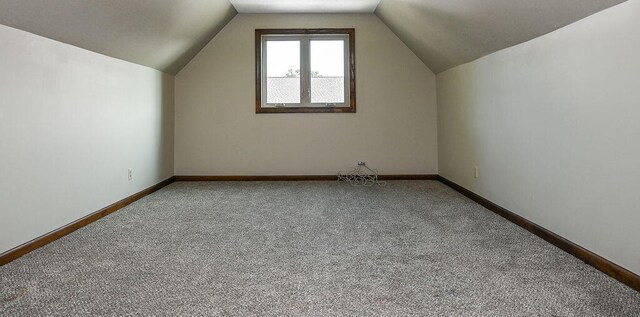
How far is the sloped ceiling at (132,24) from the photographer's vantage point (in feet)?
7.26

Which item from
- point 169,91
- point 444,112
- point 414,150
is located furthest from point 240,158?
point 444,112

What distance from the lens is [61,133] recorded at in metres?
2.61

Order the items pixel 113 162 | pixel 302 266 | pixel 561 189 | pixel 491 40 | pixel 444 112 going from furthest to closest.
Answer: pixel 444 112 → pixel 113 162 → pixel 491 40 → pixel 561 189 → pixel 302 266

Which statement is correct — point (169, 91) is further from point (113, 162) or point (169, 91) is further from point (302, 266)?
point (302, 266)

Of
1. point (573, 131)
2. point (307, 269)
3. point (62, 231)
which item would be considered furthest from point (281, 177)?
point (573, 131)

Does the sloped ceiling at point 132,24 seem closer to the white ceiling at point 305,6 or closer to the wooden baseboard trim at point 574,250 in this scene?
the white ceiling at point 305,6

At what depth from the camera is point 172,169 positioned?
4973 millimetres

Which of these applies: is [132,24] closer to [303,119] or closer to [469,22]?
[303,119]

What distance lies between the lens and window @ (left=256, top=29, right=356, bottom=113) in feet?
16.6

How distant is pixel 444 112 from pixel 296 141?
197 centimetres

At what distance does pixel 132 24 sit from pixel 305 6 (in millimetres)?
2201

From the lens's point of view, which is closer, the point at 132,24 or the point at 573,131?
the point at 573,131

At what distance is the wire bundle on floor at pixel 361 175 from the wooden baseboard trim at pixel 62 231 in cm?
247

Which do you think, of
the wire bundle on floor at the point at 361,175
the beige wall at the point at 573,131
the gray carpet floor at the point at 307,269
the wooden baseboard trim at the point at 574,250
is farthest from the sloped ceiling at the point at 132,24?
the wooden baseboard trim at the point at 574,250
